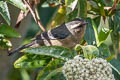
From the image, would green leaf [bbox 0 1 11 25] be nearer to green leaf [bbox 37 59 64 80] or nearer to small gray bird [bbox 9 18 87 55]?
green leaf [bbox 37 59 64 80]

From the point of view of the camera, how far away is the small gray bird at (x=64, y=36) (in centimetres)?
396

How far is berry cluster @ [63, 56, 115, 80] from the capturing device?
96.7 inches

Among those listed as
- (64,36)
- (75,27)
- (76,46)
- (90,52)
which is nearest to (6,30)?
(76,46)

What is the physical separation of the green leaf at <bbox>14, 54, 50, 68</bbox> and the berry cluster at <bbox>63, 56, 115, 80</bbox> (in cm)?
32

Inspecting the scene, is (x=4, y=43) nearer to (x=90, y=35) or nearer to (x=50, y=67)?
(x=50, y=67)

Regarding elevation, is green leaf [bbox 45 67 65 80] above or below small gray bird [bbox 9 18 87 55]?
above

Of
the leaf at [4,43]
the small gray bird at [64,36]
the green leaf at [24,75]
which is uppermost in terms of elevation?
the leaf at [4,43]

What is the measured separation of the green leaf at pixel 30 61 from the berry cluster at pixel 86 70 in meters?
0.32

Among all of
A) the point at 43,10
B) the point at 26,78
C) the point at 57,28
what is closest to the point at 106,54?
the point at 57,28

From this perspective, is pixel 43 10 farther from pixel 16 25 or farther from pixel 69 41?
pixel 16 25

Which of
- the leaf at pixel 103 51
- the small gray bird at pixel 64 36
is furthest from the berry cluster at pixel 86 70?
the small gray bird at pixel 64 36

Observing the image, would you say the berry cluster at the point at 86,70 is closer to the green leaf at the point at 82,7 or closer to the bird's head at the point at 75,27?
the green leaf at the point at 82,7

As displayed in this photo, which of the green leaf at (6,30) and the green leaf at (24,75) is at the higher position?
the green leaf at (6,30)

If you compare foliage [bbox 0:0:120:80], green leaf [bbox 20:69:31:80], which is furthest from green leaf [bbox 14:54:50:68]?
green leaf [bbox 20:69:31:80]
